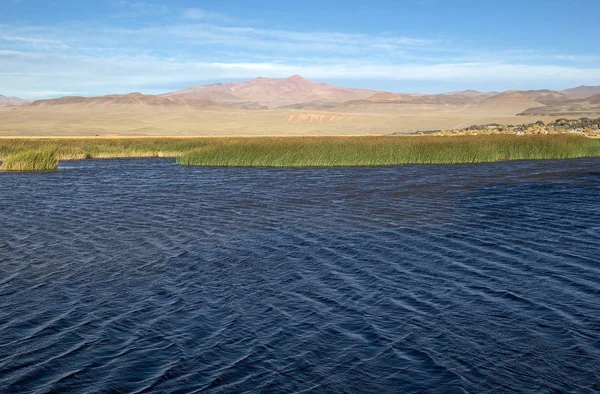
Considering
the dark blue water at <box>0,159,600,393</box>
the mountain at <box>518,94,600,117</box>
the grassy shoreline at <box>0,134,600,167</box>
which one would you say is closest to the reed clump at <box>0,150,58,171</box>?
the grassy shoreline at <box>0,134,600,167</box>

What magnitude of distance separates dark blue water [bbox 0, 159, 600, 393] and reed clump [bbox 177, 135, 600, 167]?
16.4 metres

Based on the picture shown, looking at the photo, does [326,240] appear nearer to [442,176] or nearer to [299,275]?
[299,275]

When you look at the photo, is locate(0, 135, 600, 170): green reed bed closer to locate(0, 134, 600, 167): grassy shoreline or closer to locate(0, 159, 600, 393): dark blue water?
locate(0, 134, 600, 167): grassy shoreline

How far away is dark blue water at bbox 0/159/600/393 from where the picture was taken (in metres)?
7.00

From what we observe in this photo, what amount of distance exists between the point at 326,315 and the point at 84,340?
9.83 feet

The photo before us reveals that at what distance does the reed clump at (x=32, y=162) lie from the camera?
34781mm

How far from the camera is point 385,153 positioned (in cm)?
3656

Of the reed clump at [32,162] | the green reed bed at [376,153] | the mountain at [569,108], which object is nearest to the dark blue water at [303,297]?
the reed clump at [32,162]

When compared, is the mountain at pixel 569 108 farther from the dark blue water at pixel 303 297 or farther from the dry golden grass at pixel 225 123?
the dark blue water at pixel 303 297

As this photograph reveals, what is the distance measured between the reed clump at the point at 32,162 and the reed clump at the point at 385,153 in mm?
7139

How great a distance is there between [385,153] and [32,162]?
18.4 meters

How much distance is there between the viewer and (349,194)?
22734 millimetres

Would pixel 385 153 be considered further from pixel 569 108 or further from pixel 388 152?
pixel 569 108

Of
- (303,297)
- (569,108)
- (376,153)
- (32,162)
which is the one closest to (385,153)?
(376,153)
